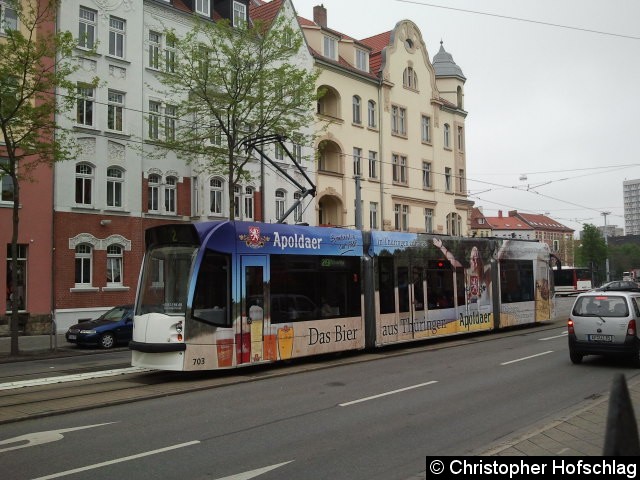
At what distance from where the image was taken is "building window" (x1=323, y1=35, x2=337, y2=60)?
3903 cm

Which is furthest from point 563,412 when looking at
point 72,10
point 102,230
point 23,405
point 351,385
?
point 72,10

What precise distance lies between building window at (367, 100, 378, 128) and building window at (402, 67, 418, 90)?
3994mm

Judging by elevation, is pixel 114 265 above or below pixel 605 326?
above

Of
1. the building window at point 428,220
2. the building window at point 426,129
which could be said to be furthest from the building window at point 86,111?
the building window at point 426,129

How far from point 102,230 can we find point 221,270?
1632 cm

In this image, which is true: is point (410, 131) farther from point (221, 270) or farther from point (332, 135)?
point (221, 270)

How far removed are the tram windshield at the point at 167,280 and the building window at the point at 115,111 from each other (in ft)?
55.1

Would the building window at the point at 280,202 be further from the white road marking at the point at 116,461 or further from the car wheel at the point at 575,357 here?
the white road marking at the point at 116,461

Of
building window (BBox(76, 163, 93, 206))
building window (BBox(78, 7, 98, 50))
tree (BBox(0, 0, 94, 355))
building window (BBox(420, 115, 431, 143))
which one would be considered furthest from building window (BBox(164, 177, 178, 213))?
building window (BBox(420, 115, 431, 143))

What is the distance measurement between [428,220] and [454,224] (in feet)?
12.9

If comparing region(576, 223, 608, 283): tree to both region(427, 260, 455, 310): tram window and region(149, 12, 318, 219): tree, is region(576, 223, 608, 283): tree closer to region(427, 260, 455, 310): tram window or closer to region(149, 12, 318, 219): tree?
region(149, 12, 318, 219): tree

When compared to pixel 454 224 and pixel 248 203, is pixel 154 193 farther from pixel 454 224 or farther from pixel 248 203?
pixel 454 224

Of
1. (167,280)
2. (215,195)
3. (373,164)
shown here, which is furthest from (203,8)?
(167,280)

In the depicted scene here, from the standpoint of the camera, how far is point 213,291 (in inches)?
488
